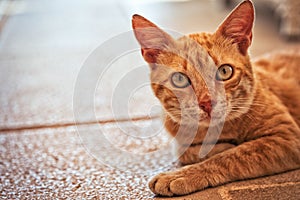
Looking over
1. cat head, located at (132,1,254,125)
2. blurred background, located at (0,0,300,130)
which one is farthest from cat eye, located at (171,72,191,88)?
blurred background, located at (0,0,300,130)

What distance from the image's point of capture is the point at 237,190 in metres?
1.22

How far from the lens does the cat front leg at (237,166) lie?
1209 millimetres

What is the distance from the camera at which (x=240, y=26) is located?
132 centimetres

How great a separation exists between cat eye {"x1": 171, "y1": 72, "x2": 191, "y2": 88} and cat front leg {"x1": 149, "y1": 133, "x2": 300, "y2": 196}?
0.23 m

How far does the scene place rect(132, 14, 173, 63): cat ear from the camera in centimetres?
129

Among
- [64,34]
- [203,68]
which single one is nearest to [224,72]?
[203,68]

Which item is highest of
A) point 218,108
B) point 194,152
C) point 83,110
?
point 218,108

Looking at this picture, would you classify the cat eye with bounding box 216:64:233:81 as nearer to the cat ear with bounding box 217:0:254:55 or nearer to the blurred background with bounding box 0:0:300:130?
the cat ear with bounding box 217:0:254:55

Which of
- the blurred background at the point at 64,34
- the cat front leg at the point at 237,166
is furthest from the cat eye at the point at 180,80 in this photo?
the blurred background at the point at 64,34

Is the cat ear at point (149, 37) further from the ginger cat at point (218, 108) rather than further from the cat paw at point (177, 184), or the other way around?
the cat paw at point (177, 184)

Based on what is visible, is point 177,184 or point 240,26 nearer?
point 177,184

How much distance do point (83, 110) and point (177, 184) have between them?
826 millimetres

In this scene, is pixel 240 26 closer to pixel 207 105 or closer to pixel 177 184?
pixel 207 105

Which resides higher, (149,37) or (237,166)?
(149,37)
